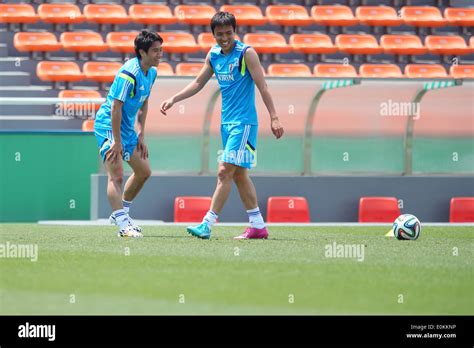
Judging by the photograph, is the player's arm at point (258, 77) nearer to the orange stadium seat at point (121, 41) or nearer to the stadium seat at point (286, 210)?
the stadium seat at point (286, 210)

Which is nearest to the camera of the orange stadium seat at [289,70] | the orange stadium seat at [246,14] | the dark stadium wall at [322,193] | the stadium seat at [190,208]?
the stadium seat at [190,208]

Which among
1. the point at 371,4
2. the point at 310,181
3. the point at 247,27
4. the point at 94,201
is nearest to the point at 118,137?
the point at 94,201

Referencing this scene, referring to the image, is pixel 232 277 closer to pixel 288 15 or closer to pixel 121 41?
pixel 121 41

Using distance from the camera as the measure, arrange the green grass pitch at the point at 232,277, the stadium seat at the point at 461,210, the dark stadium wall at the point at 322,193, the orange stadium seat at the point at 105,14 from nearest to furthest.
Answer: the green grass pitch at the point at 232,277 → the dark stadium wall at the point at 322,193 → the stadium seat at the point at 461,210 → the orange stadium seat at the point at 105,14

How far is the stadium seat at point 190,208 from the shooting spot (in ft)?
51.4

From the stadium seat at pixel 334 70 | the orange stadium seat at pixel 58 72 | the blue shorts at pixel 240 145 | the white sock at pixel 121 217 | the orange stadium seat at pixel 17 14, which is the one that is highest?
the orange stadium seat at pixel 17 14

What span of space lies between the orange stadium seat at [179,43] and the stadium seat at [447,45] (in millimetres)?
5650

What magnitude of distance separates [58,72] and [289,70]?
4887 millimetres

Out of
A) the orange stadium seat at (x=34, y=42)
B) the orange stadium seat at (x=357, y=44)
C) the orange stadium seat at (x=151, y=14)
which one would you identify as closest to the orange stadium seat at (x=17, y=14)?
the orange stadium seat at (x=34, y=42)

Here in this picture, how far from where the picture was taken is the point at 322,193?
16.4m

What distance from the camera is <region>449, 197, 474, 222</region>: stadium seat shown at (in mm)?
16500

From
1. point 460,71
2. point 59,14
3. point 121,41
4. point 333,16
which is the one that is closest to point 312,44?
point 333,16

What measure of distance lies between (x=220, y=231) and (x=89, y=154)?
147 inches

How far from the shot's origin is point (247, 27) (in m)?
24.8
